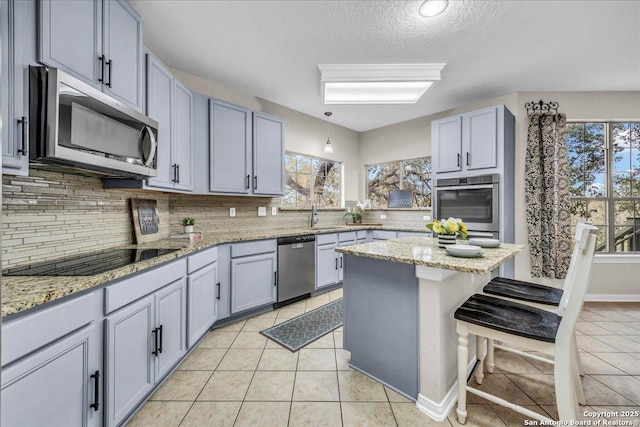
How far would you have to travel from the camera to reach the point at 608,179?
3.60 metres

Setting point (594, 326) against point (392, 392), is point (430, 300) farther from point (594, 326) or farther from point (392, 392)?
point (594, 326)

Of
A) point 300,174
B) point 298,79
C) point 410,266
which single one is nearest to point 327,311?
point 410,266

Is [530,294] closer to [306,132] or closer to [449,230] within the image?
[449,230]

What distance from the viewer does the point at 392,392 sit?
1.83m

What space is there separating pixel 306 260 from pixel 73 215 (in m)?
2.27

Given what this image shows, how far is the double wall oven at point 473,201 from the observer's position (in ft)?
10.4

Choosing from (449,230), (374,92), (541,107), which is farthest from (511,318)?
(541,107)

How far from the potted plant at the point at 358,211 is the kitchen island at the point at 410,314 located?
2.73 meters

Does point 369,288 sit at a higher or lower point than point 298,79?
lower

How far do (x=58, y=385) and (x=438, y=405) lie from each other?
6.17 ft

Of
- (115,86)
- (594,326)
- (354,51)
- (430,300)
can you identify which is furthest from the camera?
(594,326)

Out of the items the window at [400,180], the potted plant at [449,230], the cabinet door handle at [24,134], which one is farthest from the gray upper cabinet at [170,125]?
the window at [400,180]

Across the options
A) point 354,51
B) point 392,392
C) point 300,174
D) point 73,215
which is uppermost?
point 354,51

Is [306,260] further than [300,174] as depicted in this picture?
No
